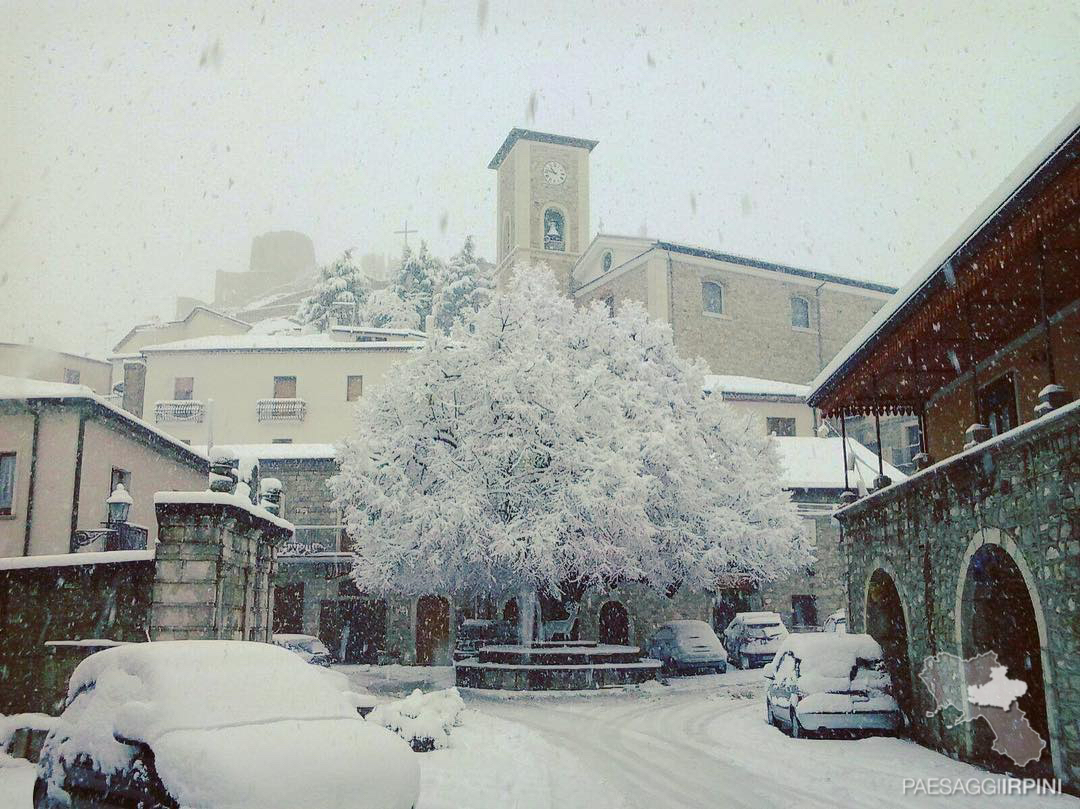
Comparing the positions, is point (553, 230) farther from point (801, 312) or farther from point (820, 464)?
point (820, 464)

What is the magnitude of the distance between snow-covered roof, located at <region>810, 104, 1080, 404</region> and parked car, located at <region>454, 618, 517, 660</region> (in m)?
19.0

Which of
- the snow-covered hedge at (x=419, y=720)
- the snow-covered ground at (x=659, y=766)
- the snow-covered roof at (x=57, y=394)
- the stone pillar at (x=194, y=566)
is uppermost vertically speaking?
the snow-covered roof at (x=57, y=394)

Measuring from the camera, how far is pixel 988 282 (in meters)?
11.8

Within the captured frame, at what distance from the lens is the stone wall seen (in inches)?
369

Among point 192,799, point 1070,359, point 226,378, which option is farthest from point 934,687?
point 226,378

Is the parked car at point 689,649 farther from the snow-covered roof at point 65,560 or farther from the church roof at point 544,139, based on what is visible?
the church roof at point 544,139

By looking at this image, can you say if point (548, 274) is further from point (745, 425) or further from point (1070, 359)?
point (1070, 359)

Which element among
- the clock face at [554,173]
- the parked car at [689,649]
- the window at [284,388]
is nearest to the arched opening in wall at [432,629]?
the parked car at [689,649]

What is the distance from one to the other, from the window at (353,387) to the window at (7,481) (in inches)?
829

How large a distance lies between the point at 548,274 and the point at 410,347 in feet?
51.5

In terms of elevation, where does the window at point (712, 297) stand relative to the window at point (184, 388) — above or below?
above

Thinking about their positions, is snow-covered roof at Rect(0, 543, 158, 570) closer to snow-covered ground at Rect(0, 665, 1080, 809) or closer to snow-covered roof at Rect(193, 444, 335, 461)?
snow-covered ground at Rect(0, 665, 1080, 809)

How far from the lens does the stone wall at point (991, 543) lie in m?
9.38

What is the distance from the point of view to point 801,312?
161 feet
